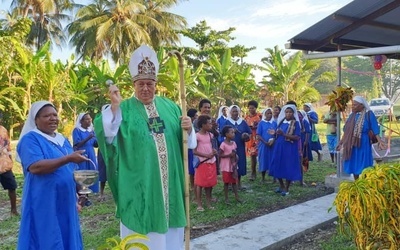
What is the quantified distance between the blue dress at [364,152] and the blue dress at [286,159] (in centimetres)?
96

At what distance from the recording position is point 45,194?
10.2 ft

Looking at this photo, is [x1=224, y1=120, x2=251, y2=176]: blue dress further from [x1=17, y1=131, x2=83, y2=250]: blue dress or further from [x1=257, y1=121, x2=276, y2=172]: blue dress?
[x1=17, y1=131, x2=83, y2=250]: blue dress

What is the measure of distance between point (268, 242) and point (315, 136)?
672 cm

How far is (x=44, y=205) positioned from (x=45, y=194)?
82mm

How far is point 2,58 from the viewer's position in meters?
13.6

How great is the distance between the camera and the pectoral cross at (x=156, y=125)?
3218 mm

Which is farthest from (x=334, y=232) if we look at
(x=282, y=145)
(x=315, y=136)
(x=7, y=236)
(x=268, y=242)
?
(x=315, y=136)

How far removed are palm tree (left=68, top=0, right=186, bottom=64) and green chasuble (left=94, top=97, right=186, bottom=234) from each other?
77.4ft

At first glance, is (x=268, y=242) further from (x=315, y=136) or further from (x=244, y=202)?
(x=315, y=136)

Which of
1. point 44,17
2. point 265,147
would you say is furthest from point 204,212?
point 44,17

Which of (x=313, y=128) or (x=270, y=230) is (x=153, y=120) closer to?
(x=270, y=230)

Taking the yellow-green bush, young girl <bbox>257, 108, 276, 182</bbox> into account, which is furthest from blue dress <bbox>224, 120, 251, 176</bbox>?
the yellow-green bush

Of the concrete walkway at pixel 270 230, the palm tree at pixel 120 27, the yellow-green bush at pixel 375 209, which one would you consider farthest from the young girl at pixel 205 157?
the palm tree at pixel 120 27

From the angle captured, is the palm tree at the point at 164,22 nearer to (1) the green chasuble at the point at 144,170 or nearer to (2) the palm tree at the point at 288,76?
(2) the palm tree at the point at 288,76
